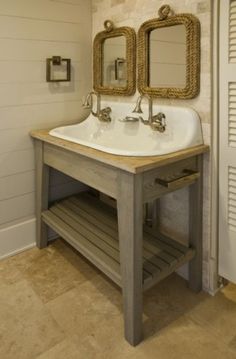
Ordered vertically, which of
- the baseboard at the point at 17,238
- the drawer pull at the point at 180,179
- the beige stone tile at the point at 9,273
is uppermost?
the drawer pull at the point at 180,179

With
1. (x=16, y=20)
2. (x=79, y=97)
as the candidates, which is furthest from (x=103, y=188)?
(x=16, y=20)

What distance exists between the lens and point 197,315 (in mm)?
1559

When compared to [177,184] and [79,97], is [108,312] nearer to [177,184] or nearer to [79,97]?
[177,184]

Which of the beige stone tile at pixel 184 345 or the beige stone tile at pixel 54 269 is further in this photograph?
the beige stone tile at pixel 54 269

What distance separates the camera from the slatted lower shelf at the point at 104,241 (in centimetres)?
149

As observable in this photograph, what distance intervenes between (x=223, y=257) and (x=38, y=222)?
1.20 meters

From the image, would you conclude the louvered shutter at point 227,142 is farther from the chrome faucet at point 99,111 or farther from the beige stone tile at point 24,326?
the beige stone tile at point 24,326

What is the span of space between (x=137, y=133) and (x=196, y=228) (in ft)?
2.05

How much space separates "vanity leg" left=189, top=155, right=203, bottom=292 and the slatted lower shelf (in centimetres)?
7

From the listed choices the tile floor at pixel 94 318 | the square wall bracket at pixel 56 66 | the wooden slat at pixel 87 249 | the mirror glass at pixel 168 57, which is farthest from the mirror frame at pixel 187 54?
the tile floor at pixel 94 318

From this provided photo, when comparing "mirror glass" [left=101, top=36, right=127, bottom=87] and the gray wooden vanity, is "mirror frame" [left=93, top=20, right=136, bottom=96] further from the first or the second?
the gray wooden vanity

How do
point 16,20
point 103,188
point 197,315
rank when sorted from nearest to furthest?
1. point 103,188
2. point 197,315
3. point 16,20

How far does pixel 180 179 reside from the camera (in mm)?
1399

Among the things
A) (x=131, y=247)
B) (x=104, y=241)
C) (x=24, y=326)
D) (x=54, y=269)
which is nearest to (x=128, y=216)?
(x=131, y=247)
